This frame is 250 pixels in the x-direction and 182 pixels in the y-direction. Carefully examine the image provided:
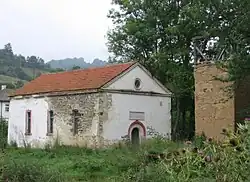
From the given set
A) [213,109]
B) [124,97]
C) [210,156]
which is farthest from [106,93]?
[210,156]

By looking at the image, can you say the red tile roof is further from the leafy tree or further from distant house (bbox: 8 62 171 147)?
the leafy tree

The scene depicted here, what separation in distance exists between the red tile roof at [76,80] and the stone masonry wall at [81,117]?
770 millimetres

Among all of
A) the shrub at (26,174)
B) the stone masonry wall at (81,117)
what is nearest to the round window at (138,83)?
the stone masonry wall at (81,117)

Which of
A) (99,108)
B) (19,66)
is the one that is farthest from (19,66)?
(99,108)

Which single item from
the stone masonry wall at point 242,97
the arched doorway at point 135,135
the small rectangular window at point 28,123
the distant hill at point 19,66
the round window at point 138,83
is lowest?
the arched doorway at point 135,135

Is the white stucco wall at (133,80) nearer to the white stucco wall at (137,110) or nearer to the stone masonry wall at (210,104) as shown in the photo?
the white stucco wall at (137,110)

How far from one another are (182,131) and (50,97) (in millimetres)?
11412

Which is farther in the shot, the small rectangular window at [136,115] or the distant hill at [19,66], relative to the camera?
the distant hill at [19,66]

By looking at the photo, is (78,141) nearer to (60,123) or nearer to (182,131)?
(60,123)

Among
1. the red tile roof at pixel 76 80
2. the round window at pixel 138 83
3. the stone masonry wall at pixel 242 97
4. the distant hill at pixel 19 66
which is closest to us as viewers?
the stone masonry wall at pixel 242 97

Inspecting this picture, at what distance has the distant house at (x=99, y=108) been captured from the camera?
3625 centimetres

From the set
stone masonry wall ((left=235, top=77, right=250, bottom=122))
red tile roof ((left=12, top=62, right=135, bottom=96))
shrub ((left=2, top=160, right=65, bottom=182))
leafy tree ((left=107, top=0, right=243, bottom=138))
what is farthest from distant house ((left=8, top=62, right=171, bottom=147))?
shrub ((left=2, top=160, right=65, bottom=182))

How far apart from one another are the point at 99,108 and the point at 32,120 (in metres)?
8.49

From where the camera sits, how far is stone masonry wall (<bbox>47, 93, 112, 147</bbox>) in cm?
3600
